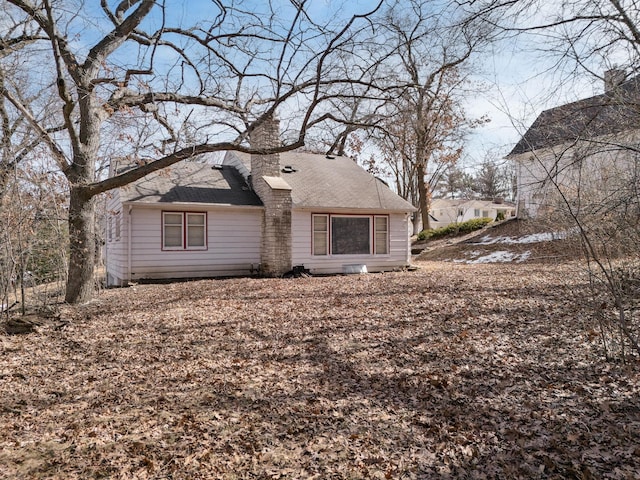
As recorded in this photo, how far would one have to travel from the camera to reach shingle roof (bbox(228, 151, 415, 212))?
13737mm

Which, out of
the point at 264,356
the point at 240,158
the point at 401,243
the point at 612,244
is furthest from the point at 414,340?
the point at 240,158

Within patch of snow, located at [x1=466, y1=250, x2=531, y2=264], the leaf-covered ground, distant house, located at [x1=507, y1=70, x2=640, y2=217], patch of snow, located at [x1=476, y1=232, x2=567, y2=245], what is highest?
distant house, located at [x1=507, y1=70, x2=640, y2=217]

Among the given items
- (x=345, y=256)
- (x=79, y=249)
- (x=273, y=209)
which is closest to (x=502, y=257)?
(x=345, y=256)

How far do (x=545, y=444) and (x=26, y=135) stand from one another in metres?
10.5

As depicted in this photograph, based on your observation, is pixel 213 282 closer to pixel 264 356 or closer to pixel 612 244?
pixel 264 356

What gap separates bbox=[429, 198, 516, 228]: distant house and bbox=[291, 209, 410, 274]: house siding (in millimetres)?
29378

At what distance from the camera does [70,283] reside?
8641 mm

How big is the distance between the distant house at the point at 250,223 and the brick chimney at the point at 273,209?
33 mm

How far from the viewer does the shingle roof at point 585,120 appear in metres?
5.09

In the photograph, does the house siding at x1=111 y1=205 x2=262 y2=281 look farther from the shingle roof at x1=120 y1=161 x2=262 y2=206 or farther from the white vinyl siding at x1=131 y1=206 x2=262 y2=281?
the shingle roof at x1=120 y1=161 x2=262 y2=206

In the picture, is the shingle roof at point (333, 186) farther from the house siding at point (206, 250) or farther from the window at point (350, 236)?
the house siding at point (206, 250)

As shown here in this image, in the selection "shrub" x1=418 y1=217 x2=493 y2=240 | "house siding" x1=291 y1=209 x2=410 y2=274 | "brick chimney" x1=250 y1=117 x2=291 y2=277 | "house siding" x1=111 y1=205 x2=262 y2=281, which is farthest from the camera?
"shrub" x1=418 y1=217 x2=493 y2=240

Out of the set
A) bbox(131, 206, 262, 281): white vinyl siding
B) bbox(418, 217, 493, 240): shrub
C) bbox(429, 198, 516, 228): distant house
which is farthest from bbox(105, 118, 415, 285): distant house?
bbox(429, 198, 516, 228): distant house

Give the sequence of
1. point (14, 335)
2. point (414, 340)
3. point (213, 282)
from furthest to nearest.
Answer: point (213, 282)
point (14, 335)
point (414, 340)
